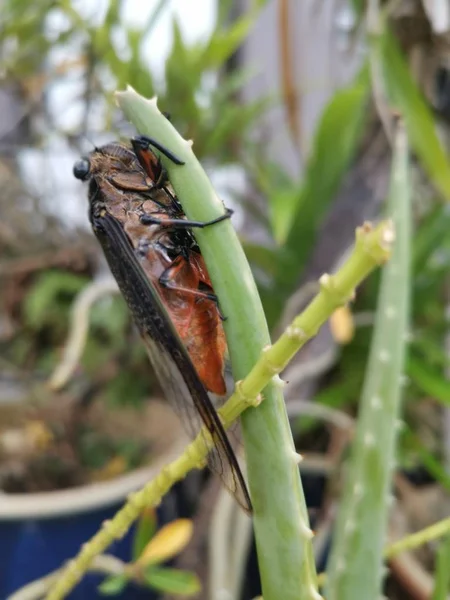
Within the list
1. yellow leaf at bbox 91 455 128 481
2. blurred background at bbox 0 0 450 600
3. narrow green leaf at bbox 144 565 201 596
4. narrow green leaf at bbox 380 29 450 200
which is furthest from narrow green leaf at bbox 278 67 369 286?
narrow green leaf at bbox 144 565 201 596

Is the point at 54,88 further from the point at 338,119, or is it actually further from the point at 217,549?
the point at 217,549

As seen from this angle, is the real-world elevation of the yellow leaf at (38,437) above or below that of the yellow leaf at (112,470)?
above

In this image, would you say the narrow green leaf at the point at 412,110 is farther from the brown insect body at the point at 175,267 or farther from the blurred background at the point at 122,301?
the brown insect body at the point at 175,267

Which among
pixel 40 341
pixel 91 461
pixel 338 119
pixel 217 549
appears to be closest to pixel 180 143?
pixel 217 549

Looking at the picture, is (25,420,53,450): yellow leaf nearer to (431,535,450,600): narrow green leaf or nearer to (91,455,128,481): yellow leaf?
(91,455,128,481): yellow leaf

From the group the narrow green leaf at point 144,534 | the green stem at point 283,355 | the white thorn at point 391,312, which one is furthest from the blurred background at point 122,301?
the green stem at point 283,355

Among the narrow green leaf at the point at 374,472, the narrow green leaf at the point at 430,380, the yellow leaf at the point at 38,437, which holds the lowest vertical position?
the narrow green leaf at the point at 430,380
